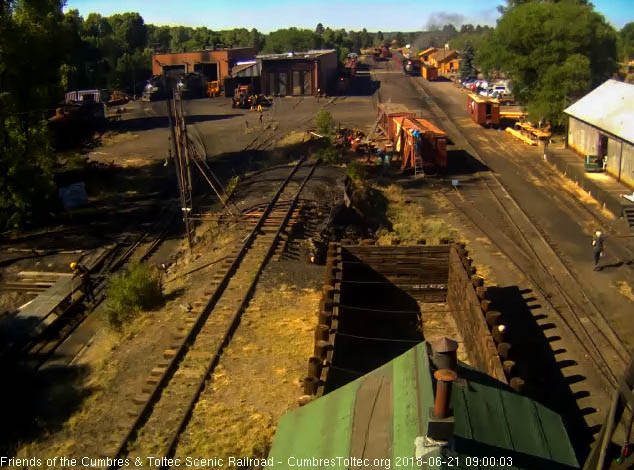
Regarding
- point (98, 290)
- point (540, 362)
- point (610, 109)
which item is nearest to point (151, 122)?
point (98, 290)

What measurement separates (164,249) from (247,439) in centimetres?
1165

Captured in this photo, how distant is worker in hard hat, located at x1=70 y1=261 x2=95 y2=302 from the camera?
16250 millimetres

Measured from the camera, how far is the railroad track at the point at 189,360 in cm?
934

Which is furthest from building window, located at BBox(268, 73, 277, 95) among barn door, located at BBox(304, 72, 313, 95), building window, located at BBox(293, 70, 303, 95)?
barn door, located at BBox(304, 72, 313, 95)

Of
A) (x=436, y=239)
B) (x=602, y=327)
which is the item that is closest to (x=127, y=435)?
(x=602, y=327)

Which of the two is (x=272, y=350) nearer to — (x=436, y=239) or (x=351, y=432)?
(x=351, y=432)

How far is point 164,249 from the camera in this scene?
1981 cm

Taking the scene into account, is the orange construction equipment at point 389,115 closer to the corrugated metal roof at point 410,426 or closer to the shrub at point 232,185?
the shrub at point 232,185

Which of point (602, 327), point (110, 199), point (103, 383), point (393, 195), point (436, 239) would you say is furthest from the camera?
point (110, 199)

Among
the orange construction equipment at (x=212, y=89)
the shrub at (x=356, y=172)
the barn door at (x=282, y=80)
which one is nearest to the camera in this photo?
the shrub at (x=356, y=172)

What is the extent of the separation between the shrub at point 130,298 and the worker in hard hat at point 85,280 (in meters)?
1.88

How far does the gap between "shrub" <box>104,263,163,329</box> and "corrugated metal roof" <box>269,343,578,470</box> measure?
31.3ft

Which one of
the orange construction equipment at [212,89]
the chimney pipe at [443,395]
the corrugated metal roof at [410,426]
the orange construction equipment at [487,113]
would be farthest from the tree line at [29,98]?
the orange construction equipment at [212,89]

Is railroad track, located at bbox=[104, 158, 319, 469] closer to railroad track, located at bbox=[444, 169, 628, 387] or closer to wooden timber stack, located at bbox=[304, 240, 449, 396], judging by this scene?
wooden timber stack, located at bbox=[304, 240, 449, 396]
